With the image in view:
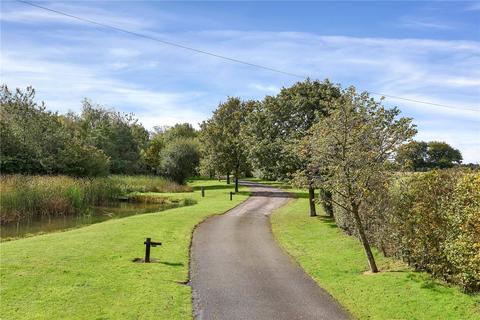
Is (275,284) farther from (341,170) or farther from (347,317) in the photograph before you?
(341,170)

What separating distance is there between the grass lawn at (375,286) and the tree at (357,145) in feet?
3.55

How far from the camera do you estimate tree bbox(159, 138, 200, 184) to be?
2350 inches

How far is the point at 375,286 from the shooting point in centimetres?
1161

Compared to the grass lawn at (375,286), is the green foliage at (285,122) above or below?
above

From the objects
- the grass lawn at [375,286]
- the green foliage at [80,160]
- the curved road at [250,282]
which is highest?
the green foliage at [80,160]

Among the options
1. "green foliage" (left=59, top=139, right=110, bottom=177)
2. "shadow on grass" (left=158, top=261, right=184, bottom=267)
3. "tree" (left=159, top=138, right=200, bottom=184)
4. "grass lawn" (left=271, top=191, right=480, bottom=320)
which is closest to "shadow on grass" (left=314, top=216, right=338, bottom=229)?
"grass lawn" (left=271, top=191, right=480, bottom=320)

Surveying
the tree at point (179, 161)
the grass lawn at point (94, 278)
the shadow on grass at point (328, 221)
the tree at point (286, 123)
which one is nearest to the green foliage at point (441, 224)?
the grass lawn at point (94, 278)

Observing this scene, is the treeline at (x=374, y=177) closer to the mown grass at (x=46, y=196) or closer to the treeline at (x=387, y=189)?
the treeline at (x=387, y=189)

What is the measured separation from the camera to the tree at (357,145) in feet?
42.2

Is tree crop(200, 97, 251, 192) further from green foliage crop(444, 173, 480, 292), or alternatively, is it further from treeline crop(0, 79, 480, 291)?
green foliage crop(444, 173, 480, 292)

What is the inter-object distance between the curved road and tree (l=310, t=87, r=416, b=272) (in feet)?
9.49

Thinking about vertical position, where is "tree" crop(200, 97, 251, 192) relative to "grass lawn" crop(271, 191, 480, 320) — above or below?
above

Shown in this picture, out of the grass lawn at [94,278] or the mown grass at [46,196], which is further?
the mown grass at [46,196]

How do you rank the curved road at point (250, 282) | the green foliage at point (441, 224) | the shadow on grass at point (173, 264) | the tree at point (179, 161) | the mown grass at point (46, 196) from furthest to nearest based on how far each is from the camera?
the tree at point (179, 161) → the mown grass at point (46, 196) → the shadow on grass at point (173, 264) → the curved road at point (250, 282) → the green foliage at point (441, 224)
